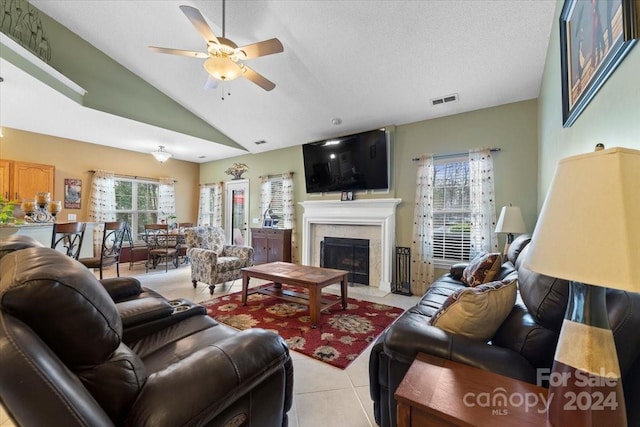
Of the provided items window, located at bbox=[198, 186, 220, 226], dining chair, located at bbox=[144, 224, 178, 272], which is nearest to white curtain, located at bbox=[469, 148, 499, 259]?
dining chair, located at bbox=[144, 224, 178, 272]

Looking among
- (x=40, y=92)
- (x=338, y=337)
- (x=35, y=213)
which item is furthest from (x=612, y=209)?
(x=40, y=92)

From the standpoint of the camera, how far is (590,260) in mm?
588

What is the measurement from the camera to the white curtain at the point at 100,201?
5441 millimetres

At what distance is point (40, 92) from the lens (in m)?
3.31

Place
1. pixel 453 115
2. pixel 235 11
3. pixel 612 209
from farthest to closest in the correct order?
pixel 453 115 < pixel 235 11 < pixel 612 209

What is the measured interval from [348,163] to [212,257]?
8.54 feet

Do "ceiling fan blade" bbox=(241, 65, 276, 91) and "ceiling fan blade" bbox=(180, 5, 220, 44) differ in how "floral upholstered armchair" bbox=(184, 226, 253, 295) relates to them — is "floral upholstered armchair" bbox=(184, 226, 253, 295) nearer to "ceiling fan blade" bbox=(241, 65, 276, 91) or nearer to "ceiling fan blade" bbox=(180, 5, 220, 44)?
"ceiling fan blade" bbox=(241, 65, 276, 91)

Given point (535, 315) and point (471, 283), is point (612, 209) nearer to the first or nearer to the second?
point (535, 315)

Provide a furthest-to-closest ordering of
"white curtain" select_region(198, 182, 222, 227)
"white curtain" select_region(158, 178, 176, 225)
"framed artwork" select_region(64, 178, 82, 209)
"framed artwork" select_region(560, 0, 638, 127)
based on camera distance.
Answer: "white curtain" select_region(198, 182, 222, 227) → "white curtain" select_region(158, 178, 176, 225) → "framed artwork" select_region(64, 178, 82, 209) → "framed artwork" select_region(560, 0, 638, 127)

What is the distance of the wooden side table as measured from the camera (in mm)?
749

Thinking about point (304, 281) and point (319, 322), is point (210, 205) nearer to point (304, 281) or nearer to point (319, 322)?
point (304, 281)

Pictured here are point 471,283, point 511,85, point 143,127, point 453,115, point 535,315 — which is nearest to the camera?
point 535,315

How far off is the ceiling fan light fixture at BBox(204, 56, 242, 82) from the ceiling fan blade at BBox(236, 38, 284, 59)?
12 cm

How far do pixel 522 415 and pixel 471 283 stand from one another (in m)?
1.75
